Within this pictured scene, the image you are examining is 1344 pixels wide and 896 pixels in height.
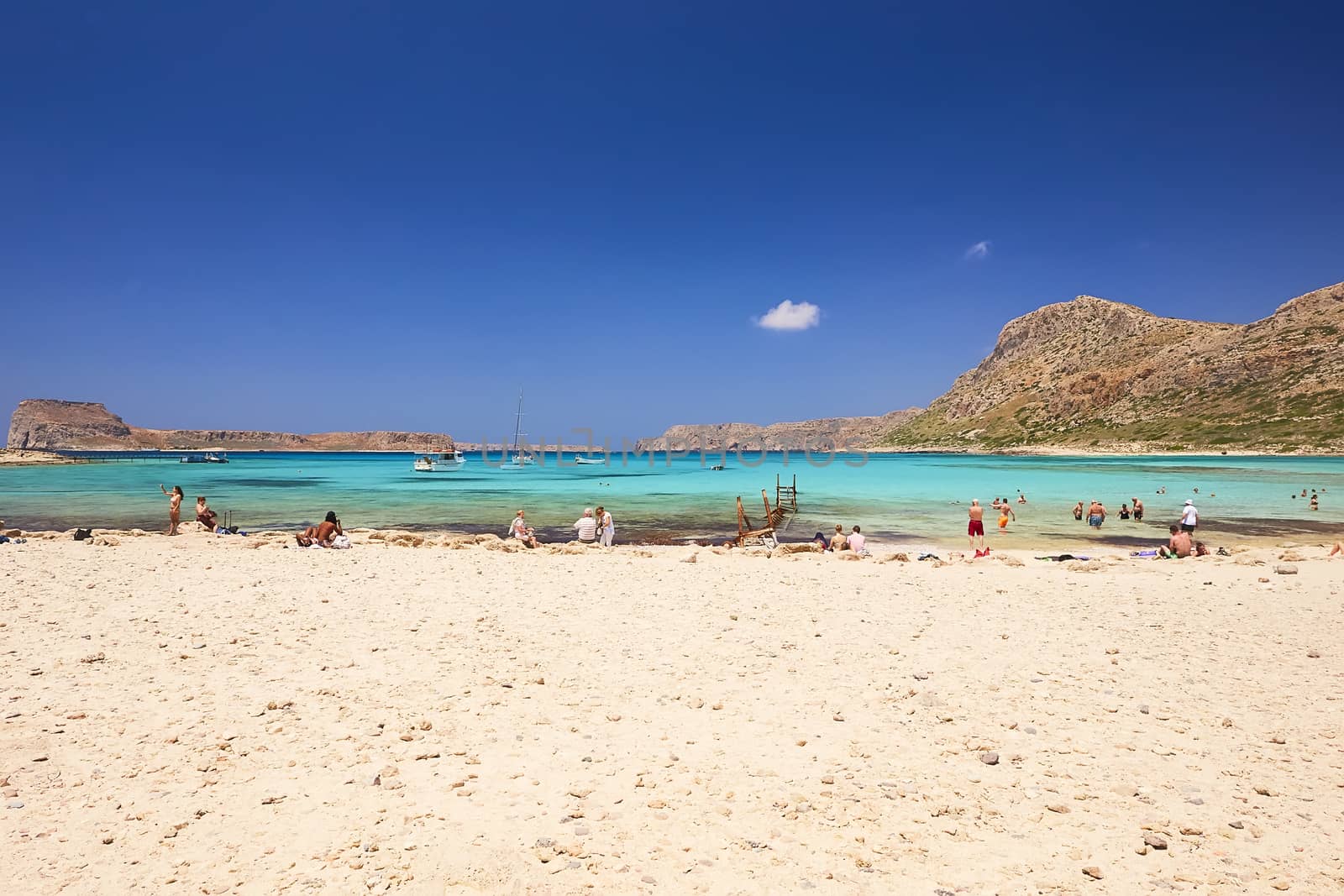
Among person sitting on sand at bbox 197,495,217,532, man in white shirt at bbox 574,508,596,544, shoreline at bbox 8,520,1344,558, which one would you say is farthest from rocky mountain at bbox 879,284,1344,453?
person sitting on sand at bbox 197,495,217,532

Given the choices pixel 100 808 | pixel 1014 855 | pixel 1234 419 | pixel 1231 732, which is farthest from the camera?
pixel 1234 419

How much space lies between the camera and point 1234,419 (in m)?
122

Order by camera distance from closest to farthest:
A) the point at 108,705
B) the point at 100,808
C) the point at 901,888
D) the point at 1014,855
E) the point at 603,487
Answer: the point at 901,888 → the point at 1014,855 → the point at 100,808 → the point at 108,705 → the point at 603,487

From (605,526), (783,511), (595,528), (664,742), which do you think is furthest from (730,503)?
(664,742)

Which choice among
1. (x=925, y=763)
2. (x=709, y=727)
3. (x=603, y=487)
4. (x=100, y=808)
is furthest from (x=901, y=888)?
(x=603, y=487)

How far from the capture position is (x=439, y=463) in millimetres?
129125

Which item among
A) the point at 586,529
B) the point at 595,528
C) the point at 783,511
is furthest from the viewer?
the point at 783,511

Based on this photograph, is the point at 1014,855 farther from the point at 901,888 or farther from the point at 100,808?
the point at 100,808

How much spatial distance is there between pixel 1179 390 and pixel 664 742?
17585 cm

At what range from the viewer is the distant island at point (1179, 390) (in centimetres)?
11512

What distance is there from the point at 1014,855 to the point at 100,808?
6.89 metres

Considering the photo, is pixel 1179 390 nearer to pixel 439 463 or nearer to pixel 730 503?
pixel 730 503

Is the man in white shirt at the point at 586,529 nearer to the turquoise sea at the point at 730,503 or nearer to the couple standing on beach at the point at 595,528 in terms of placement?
the couple standing on beach at the point at 595,528

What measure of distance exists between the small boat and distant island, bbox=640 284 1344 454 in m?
129
